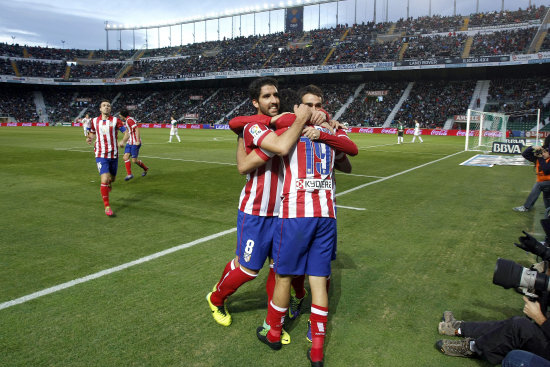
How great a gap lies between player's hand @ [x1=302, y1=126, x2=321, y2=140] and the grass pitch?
1.73 metres

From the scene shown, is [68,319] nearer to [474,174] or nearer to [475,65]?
[474,174]

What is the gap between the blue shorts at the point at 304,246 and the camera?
Answer: 9.13ft

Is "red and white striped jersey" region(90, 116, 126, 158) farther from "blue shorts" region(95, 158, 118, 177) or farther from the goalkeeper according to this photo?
the goalkeeper

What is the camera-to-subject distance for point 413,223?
6910 mm

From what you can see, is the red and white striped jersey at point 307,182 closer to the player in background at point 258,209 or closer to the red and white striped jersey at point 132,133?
the player in background at point 258,209

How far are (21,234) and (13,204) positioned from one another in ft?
8.35

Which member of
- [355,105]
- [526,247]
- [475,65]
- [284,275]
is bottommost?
[284,275]

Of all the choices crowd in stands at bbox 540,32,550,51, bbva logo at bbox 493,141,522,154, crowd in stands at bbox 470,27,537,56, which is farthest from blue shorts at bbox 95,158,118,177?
crowd in stands at bbox 540,32,550,51

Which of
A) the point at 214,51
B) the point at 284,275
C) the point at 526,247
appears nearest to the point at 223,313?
the point at 284,275

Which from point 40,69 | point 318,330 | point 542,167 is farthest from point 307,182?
point 40,69

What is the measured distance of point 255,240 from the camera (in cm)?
318

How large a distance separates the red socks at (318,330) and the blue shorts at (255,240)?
626mm

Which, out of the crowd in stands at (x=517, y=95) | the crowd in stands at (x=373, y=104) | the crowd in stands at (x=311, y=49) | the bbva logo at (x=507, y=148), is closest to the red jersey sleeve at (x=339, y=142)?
the bbva logo at (x=507, y=148)

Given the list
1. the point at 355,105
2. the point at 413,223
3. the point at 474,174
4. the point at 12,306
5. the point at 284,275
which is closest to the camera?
the point at 284,275
